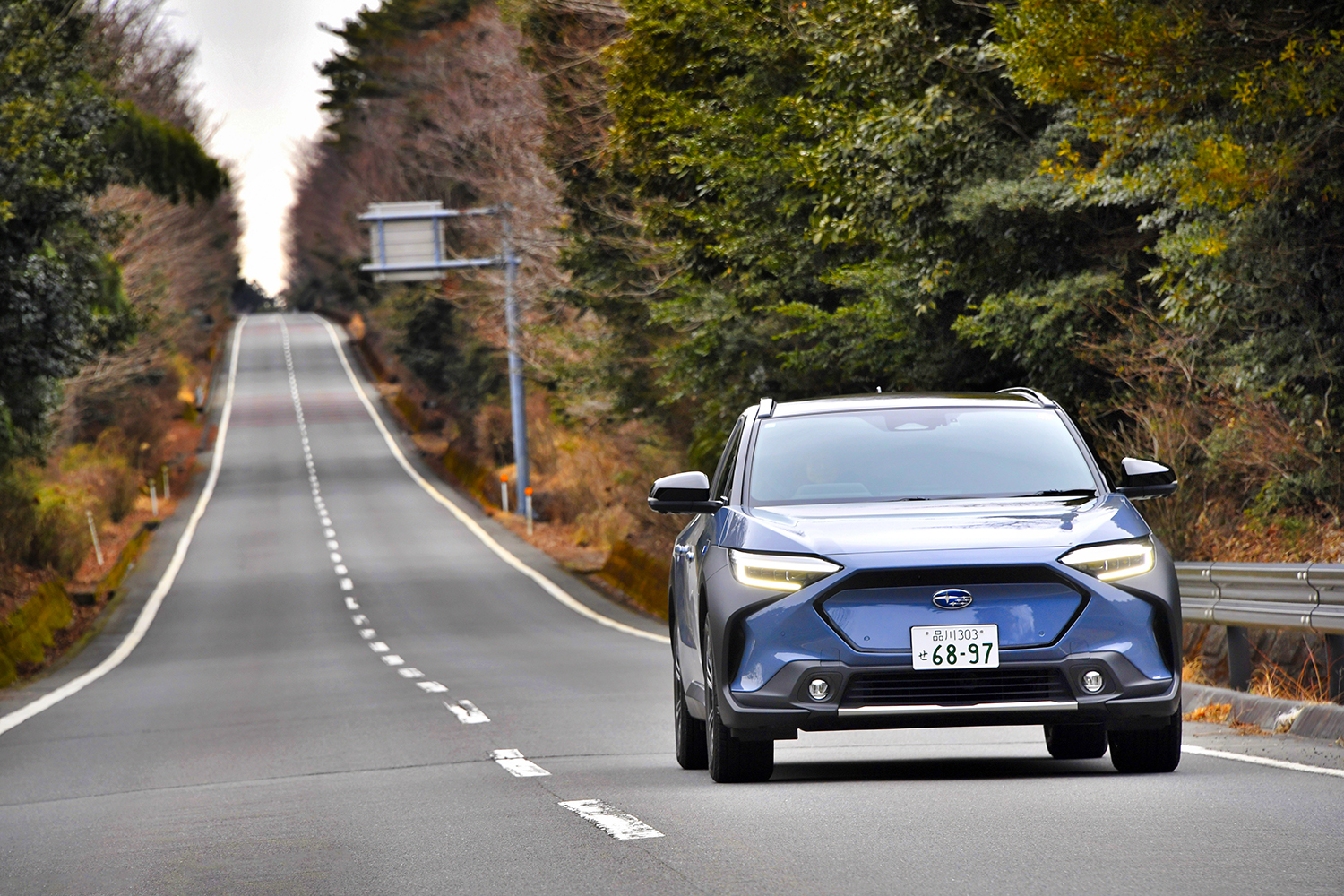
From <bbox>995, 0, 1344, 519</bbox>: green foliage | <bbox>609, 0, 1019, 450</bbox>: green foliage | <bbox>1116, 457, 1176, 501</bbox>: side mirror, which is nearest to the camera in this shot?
<bbox>1116, 457, 1176, 501</bbox>: side mirror

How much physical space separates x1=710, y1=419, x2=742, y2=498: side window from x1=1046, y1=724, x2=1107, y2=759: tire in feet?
6.81

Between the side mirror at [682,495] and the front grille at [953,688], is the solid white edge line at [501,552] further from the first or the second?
the front grille at [953,688]

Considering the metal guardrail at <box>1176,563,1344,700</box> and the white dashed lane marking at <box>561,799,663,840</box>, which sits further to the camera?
the metal guardrail at <box>1176,563,1344,700</box>

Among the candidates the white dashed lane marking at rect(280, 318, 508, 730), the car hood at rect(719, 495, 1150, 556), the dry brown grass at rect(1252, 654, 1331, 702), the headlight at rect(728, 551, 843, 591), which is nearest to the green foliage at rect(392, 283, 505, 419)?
the white dashed lane marking at rect(280, 318, 508, 730)

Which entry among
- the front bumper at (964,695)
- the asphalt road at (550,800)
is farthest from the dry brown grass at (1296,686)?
the front bumper at (964,695)

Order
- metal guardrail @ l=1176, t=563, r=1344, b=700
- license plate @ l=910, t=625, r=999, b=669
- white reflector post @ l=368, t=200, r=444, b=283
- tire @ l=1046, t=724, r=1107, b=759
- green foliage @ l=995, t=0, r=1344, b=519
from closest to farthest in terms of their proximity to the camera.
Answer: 1. license plate @ l=910, t=625, r=999, b=669
2. tire @ l=1046, t=724, r=1107, b=759
3. metal guardrail @ l=1176, t=563, r=1344, b=700
4. green foliage @ l=995, t=0, r=1344, b=519
5. white reflector post @ l=368, t=200, r=444, b=283

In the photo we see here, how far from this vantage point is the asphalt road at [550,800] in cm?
615

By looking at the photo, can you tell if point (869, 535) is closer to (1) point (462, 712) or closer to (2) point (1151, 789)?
(2) point (1151, 789)

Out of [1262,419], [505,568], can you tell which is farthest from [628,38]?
[505,568]

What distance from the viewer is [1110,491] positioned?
838 cm

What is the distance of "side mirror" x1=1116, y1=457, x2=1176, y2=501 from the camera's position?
8211 millimetres

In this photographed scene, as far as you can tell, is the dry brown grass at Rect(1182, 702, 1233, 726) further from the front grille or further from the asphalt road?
the front grille

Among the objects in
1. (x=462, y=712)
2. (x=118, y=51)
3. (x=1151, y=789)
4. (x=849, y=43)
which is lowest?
(x=462, y=712)

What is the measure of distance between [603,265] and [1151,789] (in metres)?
26.4
